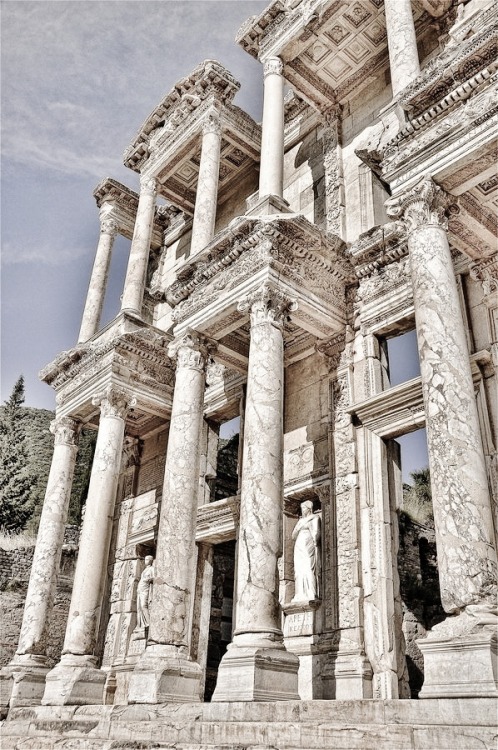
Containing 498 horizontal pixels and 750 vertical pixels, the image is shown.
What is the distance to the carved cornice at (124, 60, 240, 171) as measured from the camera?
54.1 feet

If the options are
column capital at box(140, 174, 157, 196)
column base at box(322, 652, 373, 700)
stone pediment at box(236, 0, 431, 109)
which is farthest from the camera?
column capital at box(140, 174, 157, 196)

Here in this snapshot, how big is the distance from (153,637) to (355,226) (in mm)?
9295

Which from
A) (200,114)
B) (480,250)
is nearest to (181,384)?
(480,250)

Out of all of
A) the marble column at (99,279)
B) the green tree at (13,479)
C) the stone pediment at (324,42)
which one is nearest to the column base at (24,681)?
the marble column at (99,279)

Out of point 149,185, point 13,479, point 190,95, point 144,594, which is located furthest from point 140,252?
point 13,479

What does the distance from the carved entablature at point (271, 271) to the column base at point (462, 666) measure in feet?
22.4

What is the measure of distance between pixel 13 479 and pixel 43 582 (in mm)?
21438

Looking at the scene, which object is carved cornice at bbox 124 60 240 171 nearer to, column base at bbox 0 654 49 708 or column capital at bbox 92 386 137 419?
column capital at bbox 92 386 137 419

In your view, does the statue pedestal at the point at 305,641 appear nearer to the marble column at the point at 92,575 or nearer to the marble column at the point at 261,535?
the marble column at the point at 261,535

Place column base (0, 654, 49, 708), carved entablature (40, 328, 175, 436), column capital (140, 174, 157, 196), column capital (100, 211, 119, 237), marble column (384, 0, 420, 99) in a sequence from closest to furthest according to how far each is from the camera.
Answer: marble column (384, 0, 420, 99) → column base (0, 654, 49, 708) → carved entablature (40, 328, 175, 436) → column capital (140, 174, 157, 196) → column capital (100, 211, 119, 237)

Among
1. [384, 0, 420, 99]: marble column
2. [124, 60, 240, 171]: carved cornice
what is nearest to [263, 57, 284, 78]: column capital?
[124, 60, 240, 171]: carved cornice

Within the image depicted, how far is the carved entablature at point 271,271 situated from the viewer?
456 inches

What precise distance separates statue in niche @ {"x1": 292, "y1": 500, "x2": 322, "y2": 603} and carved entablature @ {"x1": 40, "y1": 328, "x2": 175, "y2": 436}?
5.39m

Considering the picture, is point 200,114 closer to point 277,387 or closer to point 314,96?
point 314,96
